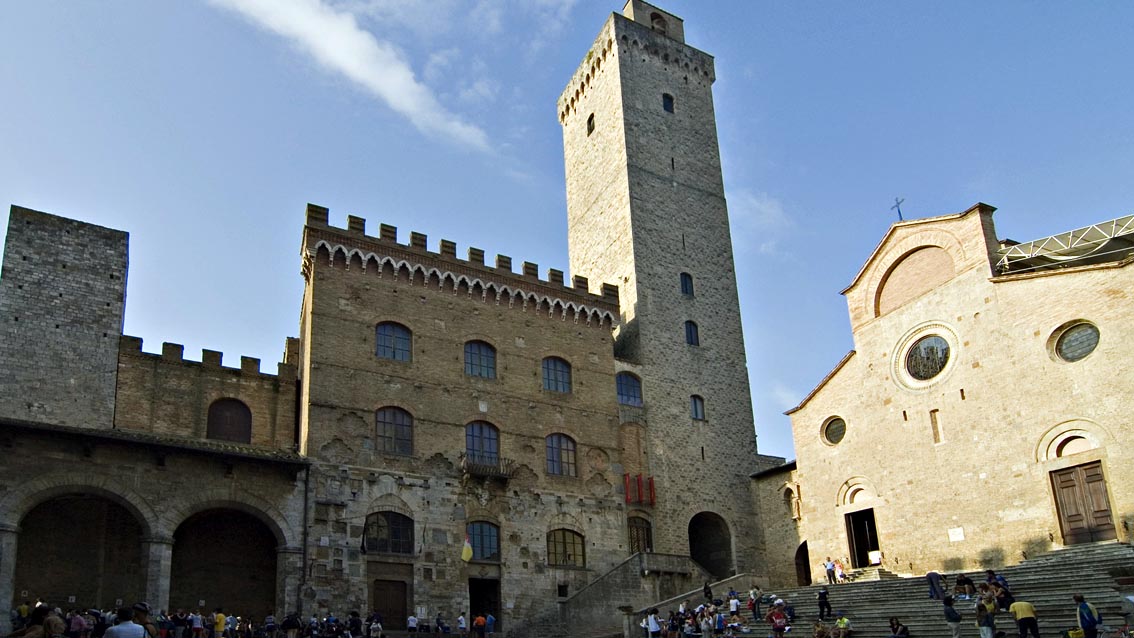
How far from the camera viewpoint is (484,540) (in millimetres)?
29359

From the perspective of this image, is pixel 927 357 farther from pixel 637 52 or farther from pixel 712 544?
pixel 637 52

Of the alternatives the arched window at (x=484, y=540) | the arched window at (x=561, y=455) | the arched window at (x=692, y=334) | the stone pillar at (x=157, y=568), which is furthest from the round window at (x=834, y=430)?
the stone pillar at (x=157, y=568)

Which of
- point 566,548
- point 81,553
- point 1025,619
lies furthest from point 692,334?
point 81,553

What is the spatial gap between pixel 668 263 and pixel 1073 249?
47.4ft

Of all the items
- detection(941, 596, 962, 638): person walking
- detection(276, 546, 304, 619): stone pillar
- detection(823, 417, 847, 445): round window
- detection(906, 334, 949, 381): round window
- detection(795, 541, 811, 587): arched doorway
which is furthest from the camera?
detection(795, 541, 811, 587): arched doorway

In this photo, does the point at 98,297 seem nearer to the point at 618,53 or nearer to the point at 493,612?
the point at 493,612

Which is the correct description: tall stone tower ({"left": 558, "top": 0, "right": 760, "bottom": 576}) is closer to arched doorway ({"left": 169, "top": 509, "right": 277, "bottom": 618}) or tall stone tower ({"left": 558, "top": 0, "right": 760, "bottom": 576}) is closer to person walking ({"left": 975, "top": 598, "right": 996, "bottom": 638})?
arched doorway ({"left": 169, "top": 509, "right": 277, "bottom": 618})

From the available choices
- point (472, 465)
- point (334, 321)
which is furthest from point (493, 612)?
point (334, 321)

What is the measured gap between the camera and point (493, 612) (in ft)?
94.8

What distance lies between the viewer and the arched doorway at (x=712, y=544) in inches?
1369

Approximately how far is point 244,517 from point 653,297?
653 inches

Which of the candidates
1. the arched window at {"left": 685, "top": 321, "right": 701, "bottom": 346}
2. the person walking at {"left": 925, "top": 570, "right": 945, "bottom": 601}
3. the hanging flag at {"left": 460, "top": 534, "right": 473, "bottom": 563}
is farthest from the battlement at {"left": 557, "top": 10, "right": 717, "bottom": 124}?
the person walking at {"left": 925, "top": 570, "right": 945, "bottom": 601}

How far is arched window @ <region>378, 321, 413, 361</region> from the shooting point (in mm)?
30078

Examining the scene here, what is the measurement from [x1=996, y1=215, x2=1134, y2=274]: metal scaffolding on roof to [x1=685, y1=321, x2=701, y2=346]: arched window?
1190 centimetres
